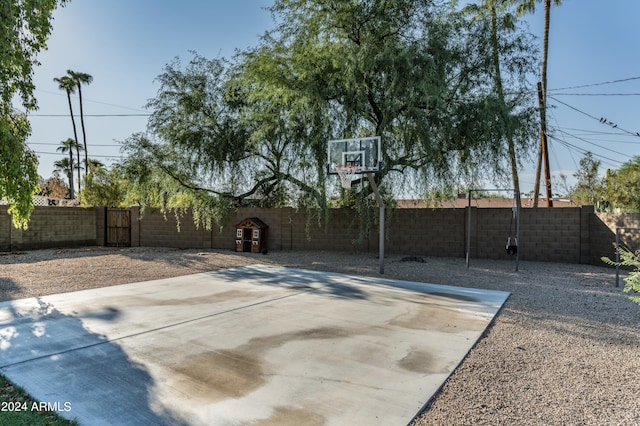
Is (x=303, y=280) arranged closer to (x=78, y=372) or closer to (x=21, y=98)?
(x=78, y=372)

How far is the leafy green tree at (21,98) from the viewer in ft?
17.1

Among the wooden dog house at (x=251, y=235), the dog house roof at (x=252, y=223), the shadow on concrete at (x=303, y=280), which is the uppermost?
the dog house roof at (x=252, y=223)

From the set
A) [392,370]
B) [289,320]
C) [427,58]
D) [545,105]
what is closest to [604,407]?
[392,370]

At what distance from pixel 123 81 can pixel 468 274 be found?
45.8 feet

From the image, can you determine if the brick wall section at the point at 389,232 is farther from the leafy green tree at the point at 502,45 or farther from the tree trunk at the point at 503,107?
the leafy green tree at the point at 502,45

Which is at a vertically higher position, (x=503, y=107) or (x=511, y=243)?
(x=503, y=107)

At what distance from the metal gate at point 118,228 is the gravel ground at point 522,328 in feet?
12.4

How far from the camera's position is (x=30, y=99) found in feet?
19.8

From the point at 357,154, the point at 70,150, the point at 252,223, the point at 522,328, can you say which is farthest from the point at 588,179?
the point at 70,150

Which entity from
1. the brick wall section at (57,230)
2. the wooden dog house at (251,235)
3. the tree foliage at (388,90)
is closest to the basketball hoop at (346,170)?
the tree foliage at (388,90)

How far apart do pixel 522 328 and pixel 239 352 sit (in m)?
3.49

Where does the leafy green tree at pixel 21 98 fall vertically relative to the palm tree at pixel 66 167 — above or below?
below

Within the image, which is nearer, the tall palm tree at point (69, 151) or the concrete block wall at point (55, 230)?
the concrete block wall at point (55, 230)

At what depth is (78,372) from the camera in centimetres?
337
